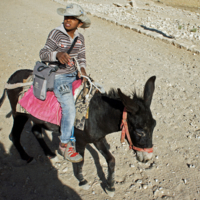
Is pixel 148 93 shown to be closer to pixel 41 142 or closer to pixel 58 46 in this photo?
pixel 58 46

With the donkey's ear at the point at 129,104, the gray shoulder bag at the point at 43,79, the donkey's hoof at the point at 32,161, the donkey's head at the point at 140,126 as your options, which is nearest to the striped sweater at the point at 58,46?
the gray shoulder bag at the point at 43,79

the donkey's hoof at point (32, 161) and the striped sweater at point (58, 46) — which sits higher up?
the striped sweater at point (58, 46)

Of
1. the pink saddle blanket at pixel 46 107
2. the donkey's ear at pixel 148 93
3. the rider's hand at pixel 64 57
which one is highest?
the rider's hand at pixel 64 57

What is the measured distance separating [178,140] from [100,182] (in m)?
2.18

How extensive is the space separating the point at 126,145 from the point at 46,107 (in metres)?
2.18

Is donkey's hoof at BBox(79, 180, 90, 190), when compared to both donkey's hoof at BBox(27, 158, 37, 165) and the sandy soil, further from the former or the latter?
donkey's hoof at BBox(27, 158, 37, 165)

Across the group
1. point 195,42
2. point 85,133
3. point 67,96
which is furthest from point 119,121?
point 195,42

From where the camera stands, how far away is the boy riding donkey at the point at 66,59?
9.36ft

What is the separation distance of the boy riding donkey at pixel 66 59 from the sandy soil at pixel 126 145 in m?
0.88

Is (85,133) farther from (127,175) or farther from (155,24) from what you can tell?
(155,24)

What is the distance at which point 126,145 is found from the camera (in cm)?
427

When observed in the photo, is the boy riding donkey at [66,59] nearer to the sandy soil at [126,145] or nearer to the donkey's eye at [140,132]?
the sandy soil at [126,145]

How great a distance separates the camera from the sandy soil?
11.2ft

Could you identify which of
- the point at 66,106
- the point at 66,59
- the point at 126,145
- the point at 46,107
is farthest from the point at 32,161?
the point at 66,59
